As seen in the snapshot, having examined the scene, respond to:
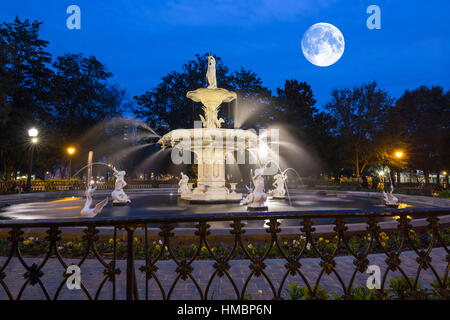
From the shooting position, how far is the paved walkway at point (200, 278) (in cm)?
388

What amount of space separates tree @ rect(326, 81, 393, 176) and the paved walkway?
117 feet

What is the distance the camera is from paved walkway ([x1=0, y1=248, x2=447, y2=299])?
3.88 m

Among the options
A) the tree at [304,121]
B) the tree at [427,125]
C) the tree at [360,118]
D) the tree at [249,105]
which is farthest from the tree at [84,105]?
the tree at [427,125]

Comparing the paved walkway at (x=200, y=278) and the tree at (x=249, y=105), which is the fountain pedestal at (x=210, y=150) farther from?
the tree at (x=249, y=105)

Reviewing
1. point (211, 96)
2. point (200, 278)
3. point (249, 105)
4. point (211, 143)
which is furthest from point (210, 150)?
point (249, 105)

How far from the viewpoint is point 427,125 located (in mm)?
37719

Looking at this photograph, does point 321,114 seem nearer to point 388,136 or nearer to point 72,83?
point 388,136

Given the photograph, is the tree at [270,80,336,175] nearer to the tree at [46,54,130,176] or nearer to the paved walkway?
the tree at [46,54,130,176]

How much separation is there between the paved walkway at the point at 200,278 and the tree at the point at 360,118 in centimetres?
3561

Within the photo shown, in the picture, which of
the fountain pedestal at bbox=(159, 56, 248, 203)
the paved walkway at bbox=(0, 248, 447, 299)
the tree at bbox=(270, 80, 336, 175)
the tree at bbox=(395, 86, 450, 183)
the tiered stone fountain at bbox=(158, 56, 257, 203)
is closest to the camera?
the paved walkway at bbox=(0, 248, 447, 299)

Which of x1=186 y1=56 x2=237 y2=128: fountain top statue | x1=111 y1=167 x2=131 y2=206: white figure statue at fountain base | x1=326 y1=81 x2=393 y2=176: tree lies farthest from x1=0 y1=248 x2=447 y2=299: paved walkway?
x1=326 y1=81 x2=393 y2=176: tree

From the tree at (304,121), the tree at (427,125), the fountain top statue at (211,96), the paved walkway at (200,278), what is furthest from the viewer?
the tree at (304,121)
